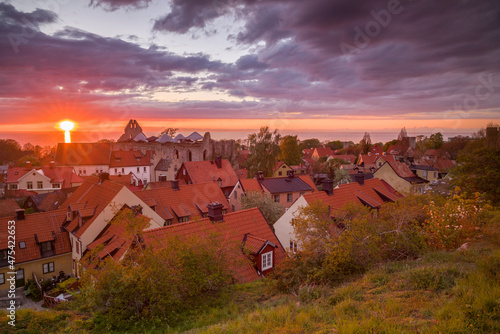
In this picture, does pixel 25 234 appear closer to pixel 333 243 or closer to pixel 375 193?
pixel 333 243

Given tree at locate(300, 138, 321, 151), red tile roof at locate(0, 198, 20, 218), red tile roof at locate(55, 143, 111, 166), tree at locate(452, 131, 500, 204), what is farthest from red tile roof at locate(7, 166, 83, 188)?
tree at locate(300, 138, 321, 151)

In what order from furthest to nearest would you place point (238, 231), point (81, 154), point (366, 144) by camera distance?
point (366, 144), point (81, 154), point (238, 231)

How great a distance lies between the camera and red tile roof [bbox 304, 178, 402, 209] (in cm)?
2419

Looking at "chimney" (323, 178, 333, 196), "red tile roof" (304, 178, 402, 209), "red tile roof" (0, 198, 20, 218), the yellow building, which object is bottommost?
the yellow building

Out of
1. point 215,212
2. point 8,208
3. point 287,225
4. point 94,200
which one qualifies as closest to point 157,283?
point 215,212

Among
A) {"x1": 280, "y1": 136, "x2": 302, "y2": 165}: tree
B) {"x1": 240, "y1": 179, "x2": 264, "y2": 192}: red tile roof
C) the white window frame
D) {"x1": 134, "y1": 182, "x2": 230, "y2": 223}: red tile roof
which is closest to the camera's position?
the white window frame

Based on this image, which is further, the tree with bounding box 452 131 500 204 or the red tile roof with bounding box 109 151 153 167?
the red tile roof with bounding box 109 151 153 167

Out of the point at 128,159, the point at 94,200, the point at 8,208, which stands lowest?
the point at 8,208

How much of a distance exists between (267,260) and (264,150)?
39.6 meters

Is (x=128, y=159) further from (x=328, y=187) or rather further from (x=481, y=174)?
(x=481, y=174)

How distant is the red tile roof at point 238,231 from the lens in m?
15.9

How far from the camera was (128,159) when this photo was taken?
218 ft

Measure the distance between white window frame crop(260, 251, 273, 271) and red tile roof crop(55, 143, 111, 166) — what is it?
57274 mm

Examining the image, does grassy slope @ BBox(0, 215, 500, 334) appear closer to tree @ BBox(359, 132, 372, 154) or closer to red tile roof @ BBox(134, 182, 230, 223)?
red tile roof @ BBox(134, 182, 230, 223)
